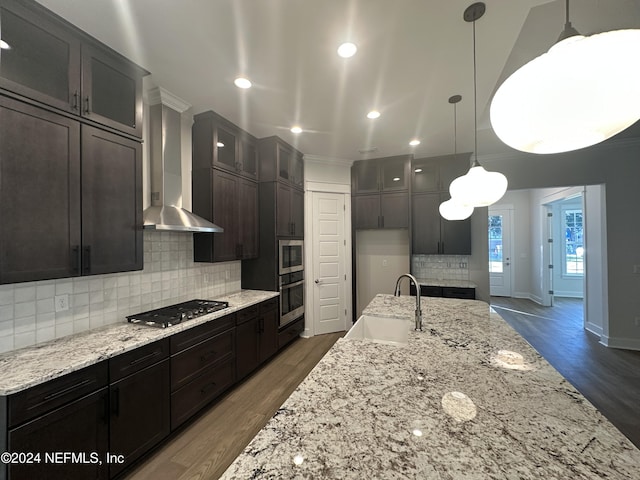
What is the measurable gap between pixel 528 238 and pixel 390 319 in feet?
21.6

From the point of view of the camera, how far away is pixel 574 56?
1.94ft

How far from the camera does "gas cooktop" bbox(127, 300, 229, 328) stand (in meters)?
2.06

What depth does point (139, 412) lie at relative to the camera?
1752mm

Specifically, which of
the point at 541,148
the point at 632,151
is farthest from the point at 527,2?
the point at 632,151

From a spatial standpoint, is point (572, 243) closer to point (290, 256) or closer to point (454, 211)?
point (454, 211)

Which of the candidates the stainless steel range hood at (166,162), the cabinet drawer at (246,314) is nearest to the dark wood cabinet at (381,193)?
the cabinet drawer at (246,314)

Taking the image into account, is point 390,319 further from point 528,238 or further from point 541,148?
point 528,238

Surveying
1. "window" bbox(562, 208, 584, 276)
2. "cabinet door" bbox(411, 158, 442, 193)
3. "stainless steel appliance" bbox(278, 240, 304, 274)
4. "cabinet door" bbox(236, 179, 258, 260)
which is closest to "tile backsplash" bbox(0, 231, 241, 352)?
"cabinet door" bbox(236, 179, 258, 260)

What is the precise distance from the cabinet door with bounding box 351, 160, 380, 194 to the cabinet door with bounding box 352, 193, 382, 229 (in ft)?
0.41

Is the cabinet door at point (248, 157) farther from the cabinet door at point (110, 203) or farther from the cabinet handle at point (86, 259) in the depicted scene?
the cabinet handle at point (86, 259)

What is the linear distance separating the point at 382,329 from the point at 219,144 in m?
2.47

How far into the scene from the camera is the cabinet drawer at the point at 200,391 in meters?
2.04

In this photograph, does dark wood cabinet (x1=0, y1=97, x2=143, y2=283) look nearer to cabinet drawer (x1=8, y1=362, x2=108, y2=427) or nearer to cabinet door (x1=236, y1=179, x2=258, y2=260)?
cabinet drawer (x1=8, y1=362, x2=108, y2=427)

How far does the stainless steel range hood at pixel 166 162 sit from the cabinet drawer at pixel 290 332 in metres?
1.77
